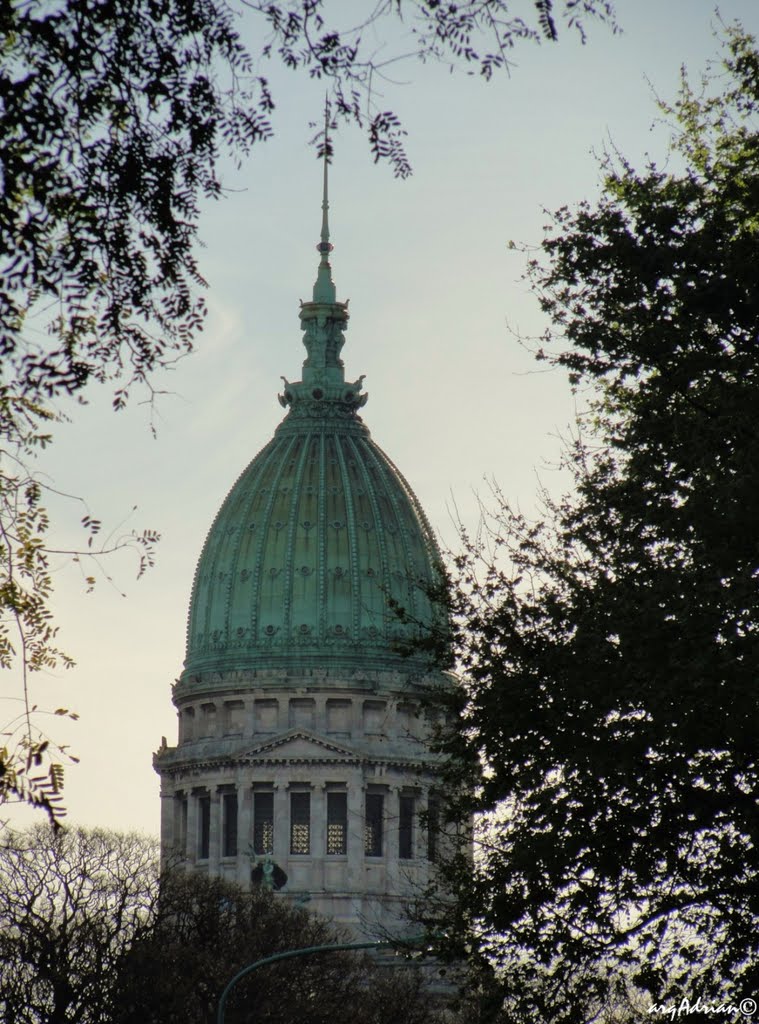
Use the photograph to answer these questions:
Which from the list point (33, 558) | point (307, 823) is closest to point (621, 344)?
point (33, 558)

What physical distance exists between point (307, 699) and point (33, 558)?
129960mm

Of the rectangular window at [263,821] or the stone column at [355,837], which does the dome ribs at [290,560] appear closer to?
the rectangular window at [263,821]

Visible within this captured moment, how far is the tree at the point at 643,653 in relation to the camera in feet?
104

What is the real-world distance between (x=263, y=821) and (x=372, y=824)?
22.8ft

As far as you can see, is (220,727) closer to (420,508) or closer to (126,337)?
(420,508)

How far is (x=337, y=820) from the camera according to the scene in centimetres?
14862

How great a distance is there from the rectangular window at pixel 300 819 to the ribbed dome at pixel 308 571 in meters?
8.65

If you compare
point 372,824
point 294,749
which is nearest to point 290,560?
point 294,749

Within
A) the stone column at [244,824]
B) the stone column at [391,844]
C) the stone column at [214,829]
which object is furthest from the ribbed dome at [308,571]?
the stone column at [391,844]

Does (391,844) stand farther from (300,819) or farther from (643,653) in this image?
(643,653)

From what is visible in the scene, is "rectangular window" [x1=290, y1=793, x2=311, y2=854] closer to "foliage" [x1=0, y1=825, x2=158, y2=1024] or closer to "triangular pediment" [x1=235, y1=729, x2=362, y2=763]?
"triangular pediment" [x1=235, y1=729, x2=362, y2=763]

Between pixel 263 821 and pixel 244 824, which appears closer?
pixel 244 824

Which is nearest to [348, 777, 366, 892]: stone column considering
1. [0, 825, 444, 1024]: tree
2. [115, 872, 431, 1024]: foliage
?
[115, 872, 431, 1024]: foliage

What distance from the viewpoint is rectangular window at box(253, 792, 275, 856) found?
490 ft
